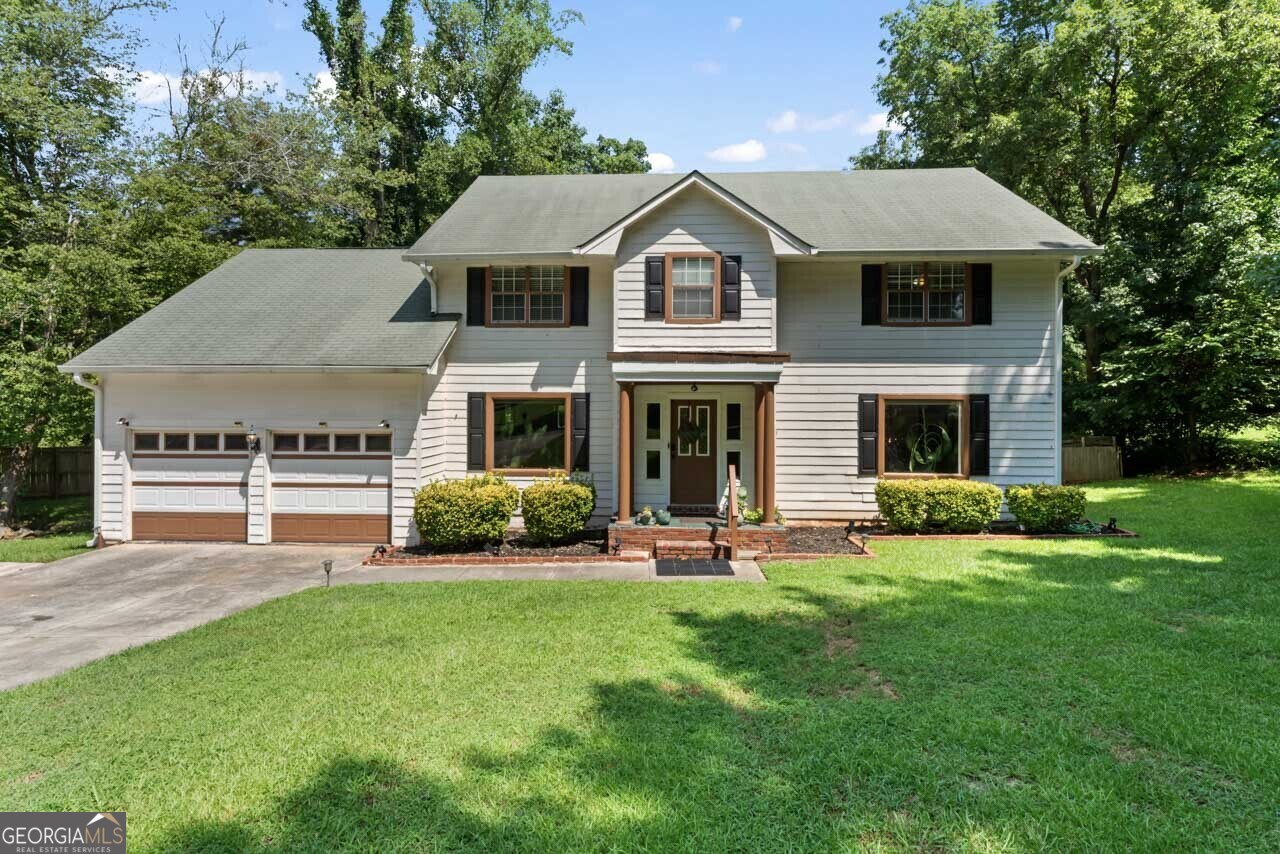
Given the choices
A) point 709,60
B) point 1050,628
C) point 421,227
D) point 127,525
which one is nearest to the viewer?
point 1050,628

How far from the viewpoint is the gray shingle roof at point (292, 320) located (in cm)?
1037

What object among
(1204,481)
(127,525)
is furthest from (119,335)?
(1204,481)

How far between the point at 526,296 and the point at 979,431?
345 inches

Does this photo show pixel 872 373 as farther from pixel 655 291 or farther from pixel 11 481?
pixel 11 481

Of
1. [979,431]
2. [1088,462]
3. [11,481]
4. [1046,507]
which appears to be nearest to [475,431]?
[979,431]

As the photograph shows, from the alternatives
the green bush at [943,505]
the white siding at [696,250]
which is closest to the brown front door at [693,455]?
the white siding at [696,250]

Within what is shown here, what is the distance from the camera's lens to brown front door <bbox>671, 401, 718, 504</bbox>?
1156cm

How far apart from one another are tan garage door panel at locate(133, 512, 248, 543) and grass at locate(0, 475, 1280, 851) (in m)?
4.96

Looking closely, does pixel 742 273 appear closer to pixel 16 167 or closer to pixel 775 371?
pixel 775 371

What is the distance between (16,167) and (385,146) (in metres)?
13.3

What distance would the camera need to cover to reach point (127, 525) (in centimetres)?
1084

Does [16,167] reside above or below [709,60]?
below

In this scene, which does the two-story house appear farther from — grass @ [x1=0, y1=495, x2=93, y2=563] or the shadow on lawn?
the shadow on lawn

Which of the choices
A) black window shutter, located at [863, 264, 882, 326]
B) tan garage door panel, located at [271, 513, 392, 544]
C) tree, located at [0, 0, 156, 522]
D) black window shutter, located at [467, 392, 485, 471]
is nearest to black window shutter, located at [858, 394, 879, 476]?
black window shutter, located at [863, 264, 882, 326]
